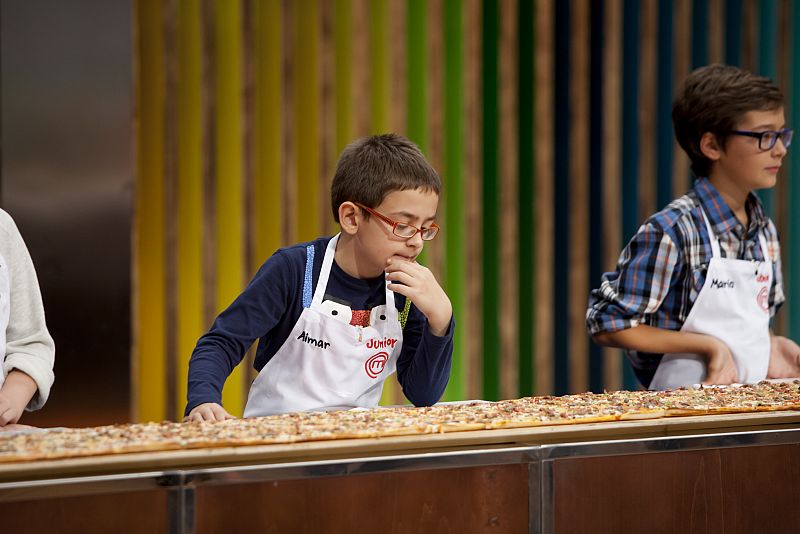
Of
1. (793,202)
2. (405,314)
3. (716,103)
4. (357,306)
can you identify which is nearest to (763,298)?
(716,103)

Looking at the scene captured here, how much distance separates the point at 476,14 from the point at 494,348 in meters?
1.36

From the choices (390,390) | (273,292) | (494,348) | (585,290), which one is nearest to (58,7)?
(273,292)

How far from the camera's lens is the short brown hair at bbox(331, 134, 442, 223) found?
1.88 m

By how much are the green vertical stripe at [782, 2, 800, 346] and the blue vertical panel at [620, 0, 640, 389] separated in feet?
2.56

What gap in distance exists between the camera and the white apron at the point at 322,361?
6.31 feet

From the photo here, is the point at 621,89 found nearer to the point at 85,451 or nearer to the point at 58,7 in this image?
the point at 58,7

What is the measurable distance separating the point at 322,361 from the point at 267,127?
5.15ft

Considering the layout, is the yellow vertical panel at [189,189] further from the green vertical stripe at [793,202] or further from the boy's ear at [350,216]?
the green vertical stripe at [793,202]

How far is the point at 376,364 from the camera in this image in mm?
1981

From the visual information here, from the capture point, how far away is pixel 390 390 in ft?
11.5

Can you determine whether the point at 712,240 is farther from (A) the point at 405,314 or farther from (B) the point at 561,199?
(B) the point at 561,199

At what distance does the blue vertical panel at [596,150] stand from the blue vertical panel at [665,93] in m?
0.30

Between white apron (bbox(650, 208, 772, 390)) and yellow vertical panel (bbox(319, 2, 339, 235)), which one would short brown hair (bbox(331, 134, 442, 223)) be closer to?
white apron (bbox(650, 208, 772, 390))

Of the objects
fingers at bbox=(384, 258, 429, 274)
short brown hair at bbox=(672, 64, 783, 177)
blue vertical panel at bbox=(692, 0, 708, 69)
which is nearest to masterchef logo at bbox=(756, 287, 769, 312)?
short brown hair at bbox=(672, 64, 783, 177)
